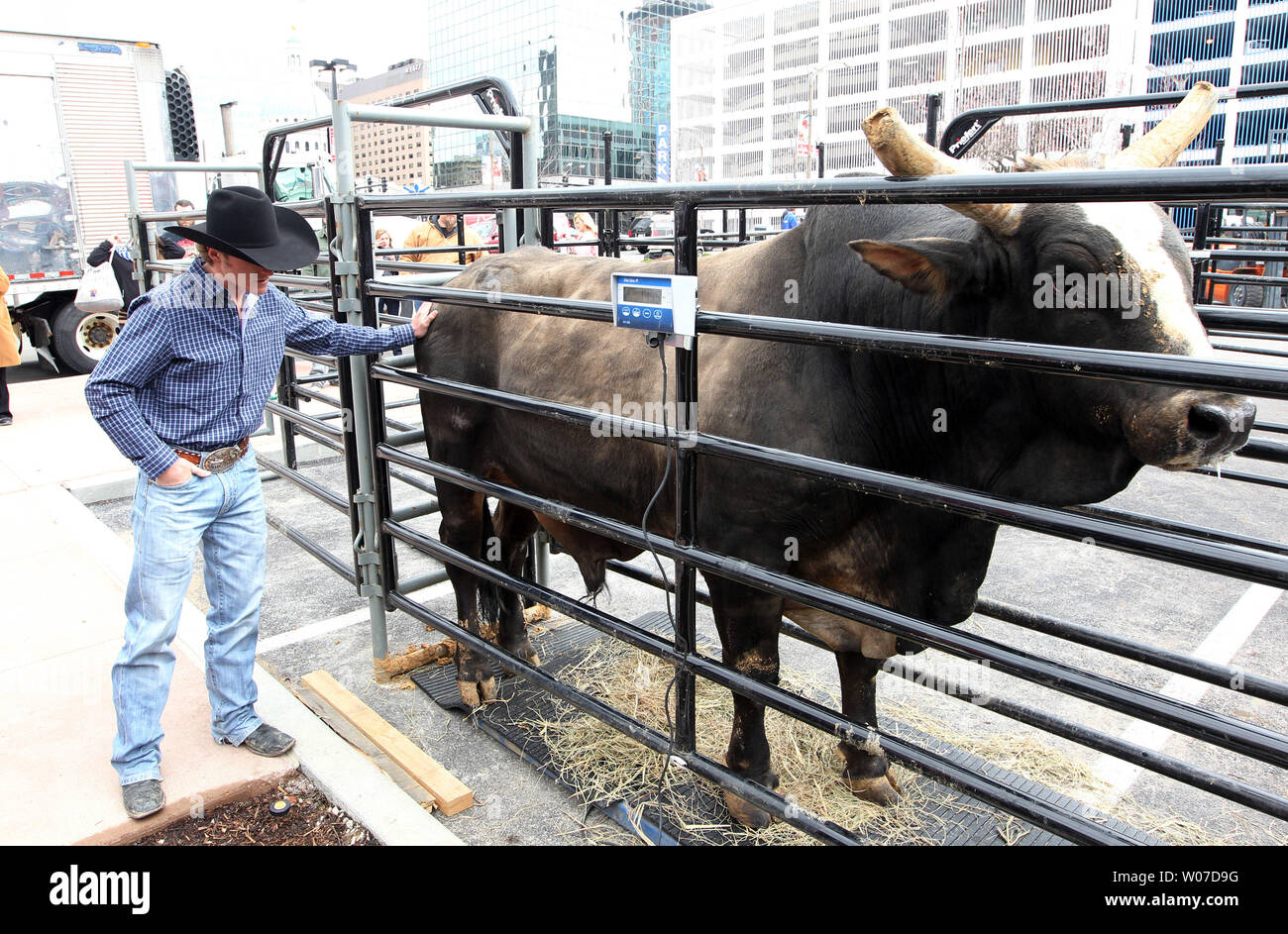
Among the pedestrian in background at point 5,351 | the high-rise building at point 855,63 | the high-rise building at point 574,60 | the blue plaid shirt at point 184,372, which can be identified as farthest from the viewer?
the high-rise building at point 574,60

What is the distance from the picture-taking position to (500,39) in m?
121

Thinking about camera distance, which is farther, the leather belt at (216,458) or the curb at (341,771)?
the leather belt at (216,458)

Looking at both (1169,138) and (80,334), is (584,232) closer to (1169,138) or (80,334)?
(80,334)

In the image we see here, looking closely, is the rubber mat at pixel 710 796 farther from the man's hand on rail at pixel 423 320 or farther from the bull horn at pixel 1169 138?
the bull horn at pixel 1169 138

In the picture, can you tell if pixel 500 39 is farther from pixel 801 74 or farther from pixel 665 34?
pixel 801 74

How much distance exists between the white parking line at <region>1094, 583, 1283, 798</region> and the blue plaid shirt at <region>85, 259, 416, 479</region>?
321 cm

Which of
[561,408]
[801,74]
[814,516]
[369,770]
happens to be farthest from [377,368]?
[801,74]

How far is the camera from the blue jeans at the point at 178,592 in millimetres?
2840

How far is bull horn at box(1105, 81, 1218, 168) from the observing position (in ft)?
6.43

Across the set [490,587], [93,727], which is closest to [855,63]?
[490,587]

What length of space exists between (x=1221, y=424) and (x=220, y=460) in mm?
2811

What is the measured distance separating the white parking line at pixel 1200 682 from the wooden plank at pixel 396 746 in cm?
226
